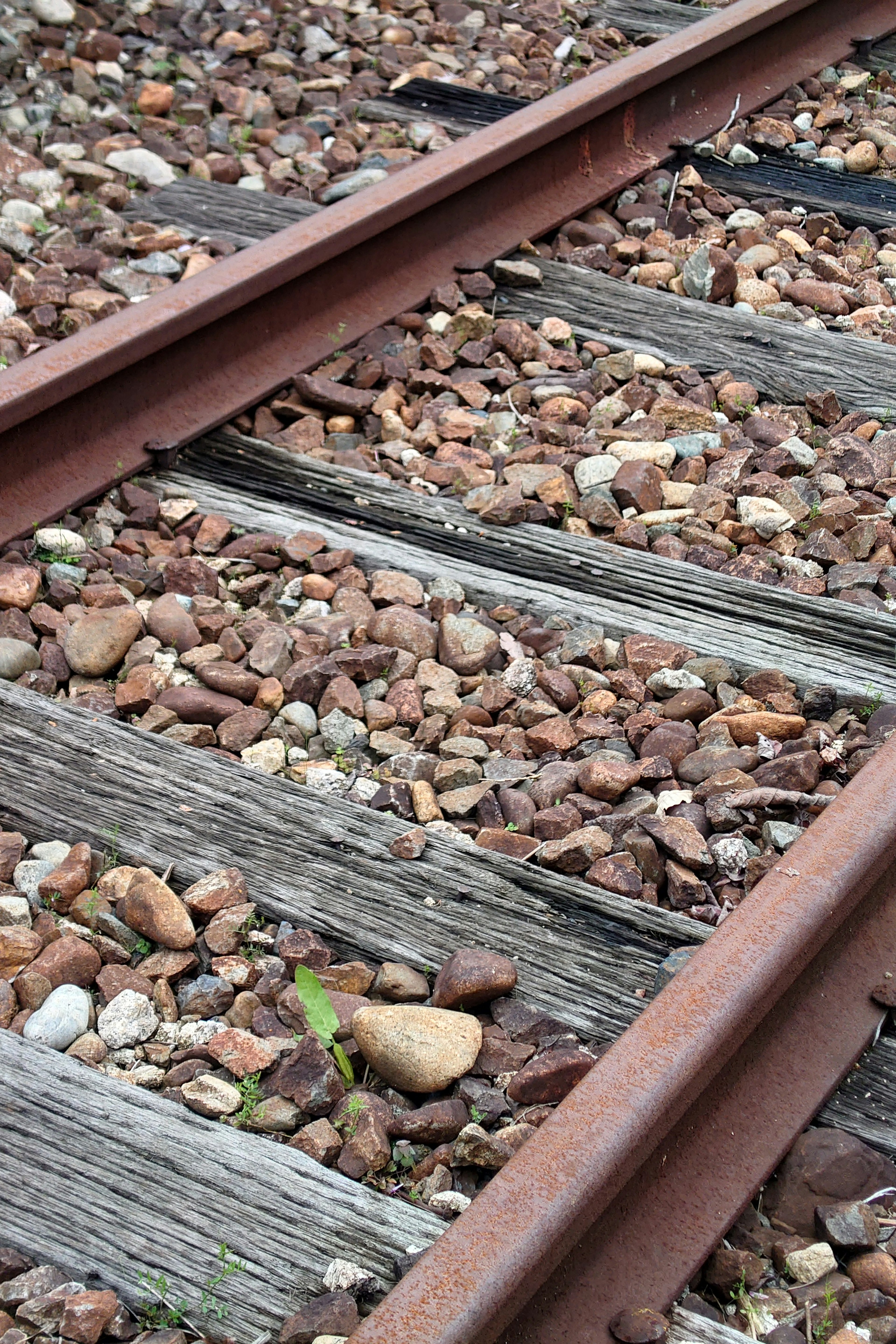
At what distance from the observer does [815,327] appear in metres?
3.39

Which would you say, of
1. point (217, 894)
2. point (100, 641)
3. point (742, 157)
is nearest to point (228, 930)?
point (217, 894)

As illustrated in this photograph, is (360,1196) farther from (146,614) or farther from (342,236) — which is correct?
(342,236)

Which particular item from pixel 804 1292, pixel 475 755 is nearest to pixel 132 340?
pixel 475 755

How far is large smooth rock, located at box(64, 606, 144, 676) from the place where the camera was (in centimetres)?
245

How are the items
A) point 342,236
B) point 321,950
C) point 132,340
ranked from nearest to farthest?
point 321,950 < point 132,340 < point 342,236

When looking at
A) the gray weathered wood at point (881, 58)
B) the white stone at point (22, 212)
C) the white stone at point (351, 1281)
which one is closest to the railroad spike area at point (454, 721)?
the white stone at point (351, 1281)

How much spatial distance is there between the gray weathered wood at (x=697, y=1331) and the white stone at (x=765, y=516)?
1.62 meters

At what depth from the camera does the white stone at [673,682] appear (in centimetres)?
238

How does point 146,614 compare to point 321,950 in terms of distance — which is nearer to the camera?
point 321,950

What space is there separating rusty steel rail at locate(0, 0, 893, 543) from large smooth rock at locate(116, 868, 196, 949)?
1021mm

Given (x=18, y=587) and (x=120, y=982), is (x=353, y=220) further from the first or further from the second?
(x=120, y=982)

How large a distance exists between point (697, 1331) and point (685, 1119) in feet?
0.70

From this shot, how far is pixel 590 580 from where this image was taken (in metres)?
2.65

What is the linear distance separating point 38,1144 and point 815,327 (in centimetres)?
262
